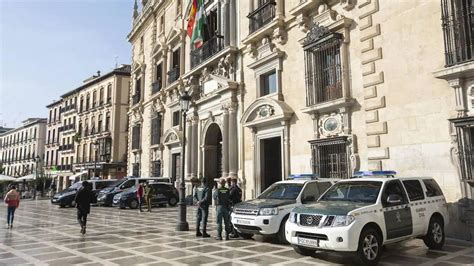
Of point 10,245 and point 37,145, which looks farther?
point 37,145

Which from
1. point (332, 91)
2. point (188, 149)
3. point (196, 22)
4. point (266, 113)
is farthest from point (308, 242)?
point (196, 22)

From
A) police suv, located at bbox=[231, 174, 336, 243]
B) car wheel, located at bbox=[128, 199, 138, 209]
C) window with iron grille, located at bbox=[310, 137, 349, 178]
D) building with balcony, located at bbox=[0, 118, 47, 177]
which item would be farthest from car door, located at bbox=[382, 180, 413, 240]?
building with balcony, located at bbox=[0, 118, 47, 177]

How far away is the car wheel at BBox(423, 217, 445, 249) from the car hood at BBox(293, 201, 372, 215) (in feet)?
7.13

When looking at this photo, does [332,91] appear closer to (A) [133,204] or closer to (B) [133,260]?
(B) [133,260]

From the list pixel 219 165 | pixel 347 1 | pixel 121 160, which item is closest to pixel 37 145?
pixel 121 160

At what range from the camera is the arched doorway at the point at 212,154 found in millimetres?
22383

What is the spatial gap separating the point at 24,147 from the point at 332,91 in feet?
236

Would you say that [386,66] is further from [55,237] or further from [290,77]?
[55,237]

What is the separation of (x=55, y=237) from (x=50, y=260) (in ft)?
11.7

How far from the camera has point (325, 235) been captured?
6.95 metres

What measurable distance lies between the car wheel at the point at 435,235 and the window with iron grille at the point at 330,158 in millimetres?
4260

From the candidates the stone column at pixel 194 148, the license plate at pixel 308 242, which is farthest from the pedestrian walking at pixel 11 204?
the license plate at pixel 308 242

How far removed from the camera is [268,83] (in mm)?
17672

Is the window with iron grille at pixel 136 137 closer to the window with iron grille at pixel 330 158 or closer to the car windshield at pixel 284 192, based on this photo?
the window with iron grille at pixel 330 158
